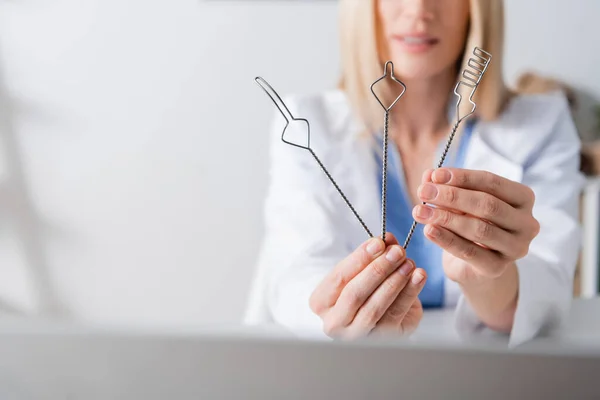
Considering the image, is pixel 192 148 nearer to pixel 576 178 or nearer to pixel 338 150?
pixel 338 150

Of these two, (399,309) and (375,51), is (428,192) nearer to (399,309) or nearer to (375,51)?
(399,309)

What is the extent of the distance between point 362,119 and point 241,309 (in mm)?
1414

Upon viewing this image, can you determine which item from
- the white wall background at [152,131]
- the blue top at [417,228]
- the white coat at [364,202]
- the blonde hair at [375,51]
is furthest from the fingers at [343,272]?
the white wall background at [152,131]

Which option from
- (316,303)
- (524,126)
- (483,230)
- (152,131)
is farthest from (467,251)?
(152,131)

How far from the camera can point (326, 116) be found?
2.79ft

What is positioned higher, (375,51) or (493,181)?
(375,51)

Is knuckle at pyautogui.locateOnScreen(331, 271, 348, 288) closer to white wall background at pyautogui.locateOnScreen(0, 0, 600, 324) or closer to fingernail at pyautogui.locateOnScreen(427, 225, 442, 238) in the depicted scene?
fingernail at pyautogui.locateOnScreen(427, 225, 442, 238)

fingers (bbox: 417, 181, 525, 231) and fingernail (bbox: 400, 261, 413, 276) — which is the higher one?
fingers (bbox: 417, 181, 525, 231)

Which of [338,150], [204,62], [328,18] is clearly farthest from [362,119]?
[204,62]

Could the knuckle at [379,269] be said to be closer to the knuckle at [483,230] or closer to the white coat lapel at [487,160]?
the knuckle at [483,230]

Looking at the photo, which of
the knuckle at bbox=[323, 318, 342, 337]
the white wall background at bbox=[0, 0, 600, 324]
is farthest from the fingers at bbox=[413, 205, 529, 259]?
the white wall background at bbox=[0, 0, 600, 324]

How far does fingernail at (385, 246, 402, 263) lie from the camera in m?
0.40

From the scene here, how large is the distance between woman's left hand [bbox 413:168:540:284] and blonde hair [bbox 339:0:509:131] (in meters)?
0.35

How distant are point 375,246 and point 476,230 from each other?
0.07 meters
